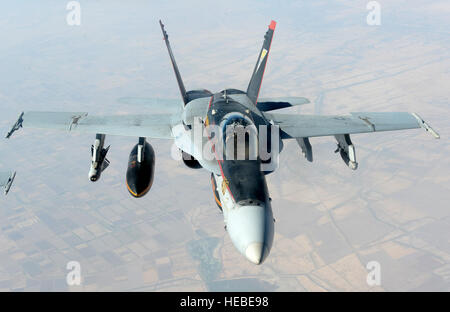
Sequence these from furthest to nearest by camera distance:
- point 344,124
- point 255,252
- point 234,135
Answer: point 344,124, point 234,135, point 255,252

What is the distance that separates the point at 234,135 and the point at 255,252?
13.3 ft

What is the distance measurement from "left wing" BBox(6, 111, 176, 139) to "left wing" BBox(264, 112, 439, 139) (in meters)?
5.03

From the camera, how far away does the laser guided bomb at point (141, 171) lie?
15.5 m

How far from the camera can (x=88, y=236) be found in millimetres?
50625

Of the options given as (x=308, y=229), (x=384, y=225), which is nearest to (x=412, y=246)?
(x=384, y=225)

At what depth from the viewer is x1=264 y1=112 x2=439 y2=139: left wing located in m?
16.1

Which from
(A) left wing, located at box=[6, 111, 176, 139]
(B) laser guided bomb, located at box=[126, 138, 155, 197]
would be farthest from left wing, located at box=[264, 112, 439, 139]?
(B) laser guided bomb, located at box=[126, 138, 155, 197]

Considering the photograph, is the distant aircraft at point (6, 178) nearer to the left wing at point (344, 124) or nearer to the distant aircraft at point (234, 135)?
the distant aircraft at point (234, 135)

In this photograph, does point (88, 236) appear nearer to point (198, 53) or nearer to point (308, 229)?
point (308, 229)

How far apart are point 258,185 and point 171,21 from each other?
199791 millimetres

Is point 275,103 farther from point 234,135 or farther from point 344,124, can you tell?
point 234,135

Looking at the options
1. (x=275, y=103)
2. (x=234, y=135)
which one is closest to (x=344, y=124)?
(x=275, y=103)

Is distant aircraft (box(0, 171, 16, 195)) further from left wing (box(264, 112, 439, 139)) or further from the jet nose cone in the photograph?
the jet nose cone

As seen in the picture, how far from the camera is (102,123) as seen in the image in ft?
56.5
